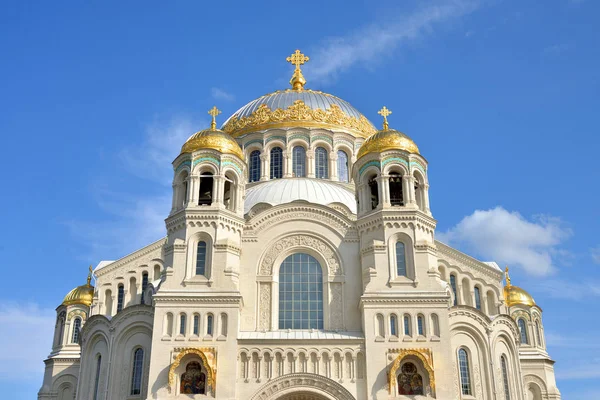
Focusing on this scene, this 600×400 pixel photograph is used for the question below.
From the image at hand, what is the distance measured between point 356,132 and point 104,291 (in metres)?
15.4

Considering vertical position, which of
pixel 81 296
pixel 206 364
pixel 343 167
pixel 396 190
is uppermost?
pixel 343 167

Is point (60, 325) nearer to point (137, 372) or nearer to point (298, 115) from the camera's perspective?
point (137, 372)

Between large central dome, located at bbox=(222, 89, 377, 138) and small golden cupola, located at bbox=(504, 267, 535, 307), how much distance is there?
36.5 ft

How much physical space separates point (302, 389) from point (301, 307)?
340 centimetres

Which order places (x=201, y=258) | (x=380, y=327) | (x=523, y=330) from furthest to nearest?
(x=523, y=330) < (x=201, y=258) < (x=380, y=327)

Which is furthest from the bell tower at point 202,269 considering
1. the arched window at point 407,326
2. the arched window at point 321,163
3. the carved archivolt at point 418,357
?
the arched window at point 321,163

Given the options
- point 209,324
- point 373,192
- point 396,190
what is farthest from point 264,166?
point 209,324

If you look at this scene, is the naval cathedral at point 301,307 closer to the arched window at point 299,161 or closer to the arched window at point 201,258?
the arched window at point 201,258

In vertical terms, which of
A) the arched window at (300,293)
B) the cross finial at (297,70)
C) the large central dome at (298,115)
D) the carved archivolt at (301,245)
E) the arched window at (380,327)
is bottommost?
the arched window at (380,327)

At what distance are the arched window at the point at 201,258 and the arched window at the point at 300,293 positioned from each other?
3.01 meters

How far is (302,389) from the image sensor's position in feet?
76.6

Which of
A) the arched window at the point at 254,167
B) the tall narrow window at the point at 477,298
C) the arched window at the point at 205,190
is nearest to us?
the arched window at the point at 205,190

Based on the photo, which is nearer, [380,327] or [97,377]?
[380,327]

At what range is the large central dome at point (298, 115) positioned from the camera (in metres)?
36.3
